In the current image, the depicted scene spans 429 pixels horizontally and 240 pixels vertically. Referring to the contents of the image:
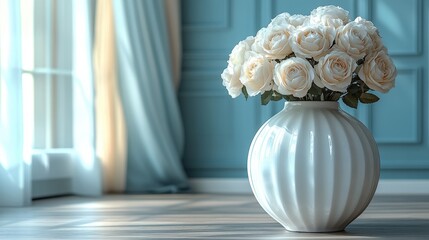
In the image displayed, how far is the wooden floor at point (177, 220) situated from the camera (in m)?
2.42

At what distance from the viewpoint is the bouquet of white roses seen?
7.13 ft

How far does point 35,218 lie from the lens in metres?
2.97

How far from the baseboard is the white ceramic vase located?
2243 mm

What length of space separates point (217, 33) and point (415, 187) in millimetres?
1341

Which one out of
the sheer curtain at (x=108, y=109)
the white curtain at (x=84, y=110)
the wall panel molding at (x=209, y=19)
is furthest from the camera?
the wall panel molding at (x=209, y=19)

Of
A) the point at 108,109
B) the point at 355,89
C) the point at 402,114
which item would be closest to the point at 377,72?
the point at 355,89

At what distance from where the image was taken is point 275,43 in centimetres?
219

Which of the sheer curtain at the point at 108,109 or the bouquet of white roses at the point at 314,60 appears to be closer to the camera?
the bouquet of white roses at the point at 314,60

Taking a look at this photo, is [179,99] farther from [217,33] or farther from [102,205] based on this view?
[102,205]

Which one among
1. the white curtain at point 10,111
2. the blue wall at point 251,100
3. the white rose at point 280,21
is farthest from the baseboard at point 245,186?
the white rose at point 280,21

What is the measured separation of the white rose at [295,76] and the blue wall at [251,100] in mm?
2453

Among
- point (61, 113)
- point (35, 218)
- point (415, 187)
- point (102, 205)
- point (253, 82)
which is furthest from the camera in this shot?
point (415, 187)

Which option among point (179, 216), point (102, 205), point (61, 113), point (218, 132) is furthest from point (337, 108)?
point (218, 132)

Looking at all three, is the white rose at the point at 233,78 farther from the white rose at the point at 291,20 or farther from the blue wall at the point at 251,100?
the blue wall at the point at 251,100
